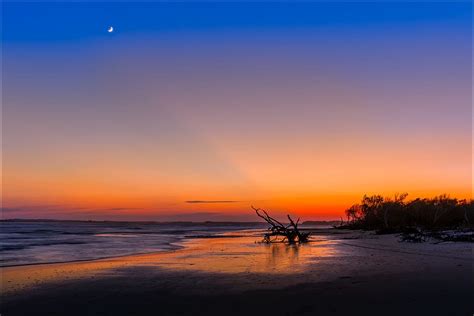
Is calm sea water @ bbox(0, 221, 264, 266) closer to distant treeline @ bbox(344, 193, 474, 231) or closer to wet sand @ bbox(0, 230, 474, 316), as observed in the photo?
wet sand @ bbox(0, 230, 474, 316)

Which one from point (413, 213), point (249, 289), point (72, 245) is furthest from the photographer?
point (413, 213)

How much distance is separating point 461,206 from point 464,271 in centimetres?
5417

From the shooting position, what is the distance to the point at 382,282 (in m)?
13.0

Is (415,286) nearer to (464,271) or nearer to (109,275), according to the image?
(464,271)

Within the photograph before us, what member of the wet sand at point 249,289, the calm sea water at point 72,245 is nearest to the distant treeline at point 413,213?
the calm sea water at point 72,245

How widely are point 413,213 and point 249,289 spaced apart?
200ft

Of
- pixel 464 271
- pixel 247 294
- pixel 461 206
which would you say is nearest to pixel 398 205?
pixel 461 206

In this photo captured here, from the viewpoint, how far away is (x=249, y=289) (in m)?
12.4

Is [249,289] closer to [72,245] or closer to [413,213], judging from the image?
[72,245]

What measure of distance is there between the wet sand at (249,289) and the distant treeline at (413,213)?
41.1 metres

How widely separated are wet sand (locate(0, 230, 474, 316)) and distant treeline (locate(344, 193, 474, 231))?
135 feet

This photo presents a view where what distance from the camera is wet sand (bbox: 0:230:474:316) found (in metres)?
9.97

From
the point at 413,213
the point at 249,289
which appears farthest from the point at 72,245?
the point at 413,213

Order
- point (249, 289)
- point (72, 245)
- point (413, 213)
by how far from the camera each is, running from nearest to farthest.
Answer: point (249, 289), point (72, 245), point (413, 213)
